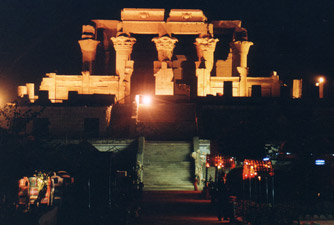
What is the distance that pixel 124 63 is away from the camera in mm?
54938

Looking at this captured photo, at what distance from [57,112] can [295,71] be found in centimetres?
2905

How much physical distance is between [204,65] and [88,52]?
11399 mm

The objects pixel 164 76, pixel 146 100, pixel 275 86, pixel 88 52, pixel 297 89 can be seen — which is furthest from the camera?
pixel 88 52

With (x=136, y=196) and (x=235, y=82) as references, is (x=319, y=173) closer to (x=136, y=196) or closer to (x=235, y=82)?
(x=136, y=196)

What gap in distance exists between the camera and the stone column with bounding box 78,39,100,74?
184 feet

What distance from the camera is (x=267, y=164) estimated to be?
67.8 feet

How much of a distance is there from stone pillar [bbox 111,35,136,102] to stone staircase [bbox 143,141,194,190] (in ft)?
53.6

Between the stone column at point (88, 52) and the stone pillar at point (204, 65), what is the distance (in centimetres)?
1017

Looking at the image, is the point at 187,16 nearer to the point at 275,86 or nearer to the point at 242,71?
the point at 242,71

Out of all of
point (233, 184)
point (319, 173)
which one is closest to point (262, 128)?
point (319, 173)

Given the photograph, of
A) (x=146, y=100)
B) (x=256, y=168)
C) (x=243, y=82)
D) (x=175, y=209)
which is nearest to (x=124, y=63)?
(x=146, y=100)

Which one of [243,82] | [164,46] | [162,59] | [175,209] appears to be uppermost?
[164,46]

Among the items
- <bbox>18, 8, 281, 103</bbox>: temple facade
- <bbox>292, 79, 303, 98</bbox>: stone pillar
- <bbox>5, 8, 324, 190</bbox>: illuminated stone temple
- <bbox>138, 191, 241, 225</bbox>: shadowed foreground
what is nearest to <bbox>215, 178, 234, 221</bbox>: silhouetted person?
<bbox>138, 191, 241, 225</bbox>: shadowed foreground

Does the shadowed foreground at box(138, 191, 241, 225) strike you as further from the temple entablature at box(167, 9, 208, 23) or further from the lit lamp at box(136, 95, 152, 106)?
Answer: the temple entablature at box(167, 9, 208, 23)
